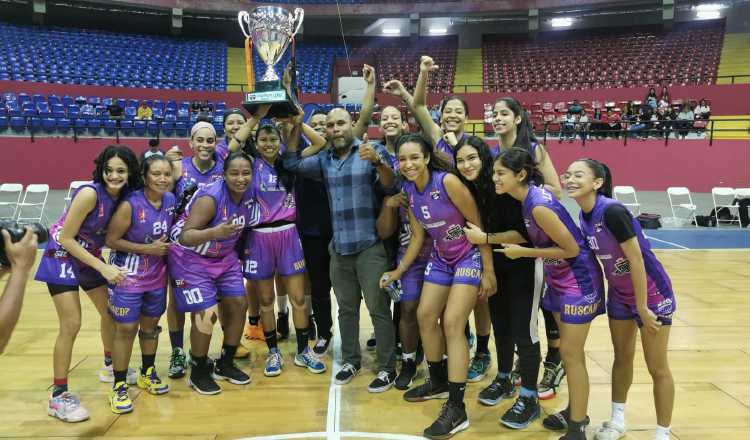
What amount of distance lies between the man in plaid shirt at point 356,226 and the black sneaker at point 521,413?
2.80 ft

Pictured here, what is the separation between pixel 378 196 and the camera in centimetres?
363

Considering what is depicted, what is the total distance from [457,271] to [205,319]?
164 centimetres

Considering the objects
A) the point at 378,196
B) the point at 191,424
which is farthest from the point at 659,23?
the point at 191,424

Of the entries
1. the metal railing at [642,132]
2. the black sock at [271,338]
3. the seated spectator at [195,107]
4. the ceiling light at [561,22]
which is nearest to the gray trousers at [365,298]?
the black sock at [271,338]

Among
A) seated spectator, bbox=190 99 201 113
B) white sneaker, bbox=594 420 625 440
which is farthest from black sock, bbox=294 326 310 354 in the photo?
seated spectator, bbox=190 99 201 113

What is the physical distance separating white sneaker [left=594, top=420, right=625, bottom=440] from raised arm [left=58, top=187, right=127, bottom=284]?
290 centimetres

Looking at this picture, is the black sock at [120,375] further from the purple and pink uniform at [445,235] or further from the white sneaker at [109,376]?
the purple and pink uniform at [445,235]

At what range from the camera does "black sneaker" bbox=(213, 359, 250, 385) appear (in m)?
3.66

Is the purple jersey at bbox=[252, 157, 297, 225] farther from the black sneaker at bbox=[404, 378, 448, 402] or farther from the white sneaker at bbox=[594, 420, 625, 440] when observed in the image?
the white sneaker at bbox=[594, 420, 625, 440]

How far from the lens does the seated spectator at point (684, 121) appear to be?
12.9 meters

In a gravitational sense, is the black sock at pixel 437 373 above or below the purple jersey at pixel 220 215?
below

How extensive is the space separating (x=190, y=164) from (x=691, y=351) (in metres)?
4.31

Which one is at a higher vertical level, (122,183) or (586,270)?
(122,183)

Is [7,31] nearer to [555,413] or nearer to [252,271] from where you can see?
[252,271]
